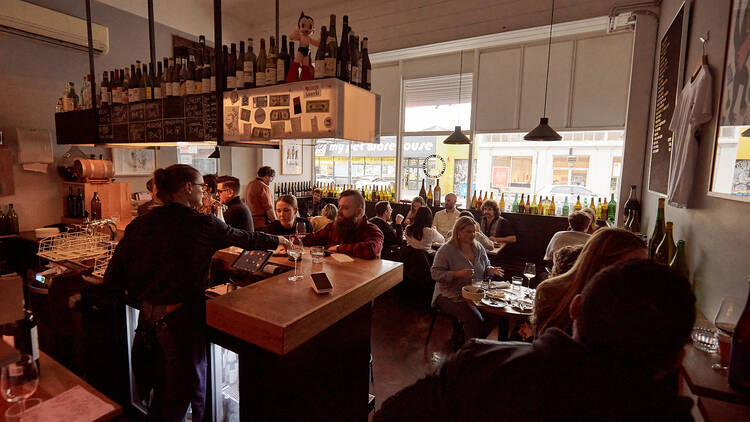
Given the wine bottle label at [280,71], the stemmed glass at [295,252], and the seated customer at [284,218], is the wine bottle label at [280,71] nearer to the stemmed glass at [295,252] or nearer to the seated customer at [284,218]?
the stemmed glass at [295,252]

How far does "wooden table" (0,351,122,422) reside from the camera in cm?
123

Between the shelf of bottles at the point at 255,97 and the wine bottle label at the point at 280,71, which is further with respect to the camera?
the wine bottle label at the point at 280,71

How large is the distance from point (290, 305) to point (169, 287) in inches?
33.2

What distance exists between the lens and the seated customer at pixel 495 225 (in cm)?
500

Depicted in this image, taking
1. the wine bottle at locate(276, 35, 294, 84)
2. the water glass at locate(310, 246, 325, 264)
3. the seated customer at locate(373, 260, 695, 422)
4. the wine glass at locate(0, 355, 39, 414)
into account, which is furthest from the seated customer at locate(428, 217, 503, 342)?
the wine glass at locate(0, 355, 39, 414)

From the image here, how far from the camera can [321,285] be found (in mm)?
1845

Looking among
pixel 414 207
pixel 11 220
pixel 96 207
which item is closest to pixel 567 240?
pixel 414 207

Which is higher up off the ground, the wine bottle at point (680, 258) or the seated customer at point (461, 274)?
the wine bottle at point (680, 258)

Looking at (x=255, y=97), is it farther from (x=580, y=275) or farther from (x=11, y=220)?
(x=11, y=220)

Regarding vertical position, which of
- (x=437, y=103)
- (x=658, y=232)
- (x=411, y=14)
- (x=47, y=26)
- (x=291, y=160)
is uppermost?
(x=411, y=14)

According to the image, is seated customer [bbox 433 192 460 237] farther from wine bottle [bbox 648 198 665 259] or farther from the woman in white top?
wine bottle [bbox 648 198 665 259]

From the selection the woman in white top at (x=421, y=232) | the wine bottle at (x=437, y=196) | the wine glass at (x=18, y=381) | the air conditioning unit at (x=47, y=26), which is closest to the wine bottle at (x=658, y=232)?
the woman in white top at (x=421, y=232)

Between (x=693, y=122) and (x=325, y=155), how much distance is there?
6.70m

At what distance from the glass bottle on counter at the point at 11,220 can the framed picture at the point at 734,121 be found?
620 centimetres
